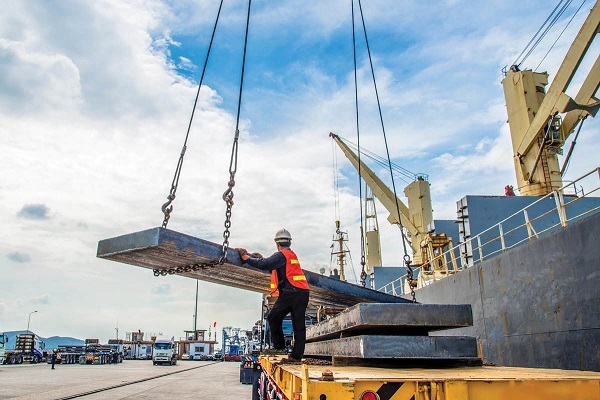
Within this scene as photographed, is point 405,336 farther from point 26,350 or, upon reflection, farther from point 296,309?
point 26,350

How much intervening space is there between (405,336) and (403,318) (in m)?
0.17

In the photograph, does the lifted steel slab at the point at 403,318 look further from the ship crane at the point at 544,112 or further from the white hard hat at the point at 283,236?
the ship crane at the point at 544,112

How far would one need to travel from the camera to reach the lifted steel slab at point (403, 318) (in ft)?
13.1

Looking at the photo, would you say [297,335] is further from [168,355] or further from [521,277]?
[168,355]

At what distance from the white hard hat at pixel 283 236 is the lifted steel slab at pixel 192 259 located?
0.51 m

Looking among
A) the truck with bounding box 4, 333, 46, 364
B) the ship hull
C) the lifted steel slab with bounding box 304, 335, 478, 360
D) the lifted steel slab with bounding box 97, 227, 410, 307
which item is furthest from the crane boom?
the truck with bounding box 4, 333, 46, 364

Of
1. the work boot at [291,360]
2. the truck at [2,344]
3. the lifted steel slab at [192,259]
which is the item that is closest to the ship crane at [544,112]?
the lifted steel slab at [192,259]

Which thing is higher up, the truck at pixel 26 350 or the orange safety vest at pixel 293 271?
the orange safety vest at pixel 293 271

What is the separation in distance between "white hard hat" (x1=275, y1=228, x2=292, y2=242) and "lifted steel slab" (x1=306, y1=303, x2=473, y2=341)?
4.06 feet

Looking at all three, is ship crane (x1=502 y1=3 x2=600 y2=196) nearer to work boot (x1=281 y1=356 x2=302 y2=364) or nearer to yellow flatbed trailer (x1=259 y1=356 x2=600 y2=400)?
work boot (x1=281 y1=356 x2=302 y2=364)

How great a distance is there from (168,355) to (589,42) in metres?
35.2

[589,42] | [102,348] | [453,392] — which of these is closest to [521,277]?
[453,392]

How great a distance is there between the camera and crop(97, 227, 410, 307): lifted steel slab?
466 centimetres

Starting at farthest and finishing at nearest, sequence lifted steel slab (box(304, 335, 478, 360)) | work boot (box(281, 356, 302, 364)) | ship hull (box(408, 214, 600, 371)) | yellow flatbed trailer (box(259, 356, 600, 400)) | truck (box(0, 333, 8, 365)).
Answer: truck (box(0, 333, 8, 365)) → ship hull (box(408, 214, 600, 371)) → work boot (box(281, 356, 302, 364)) → lifted steel slab (box(304, 335, 478, 360)) → yellow flatbed trailer (box(259, 356, 600, 400))
